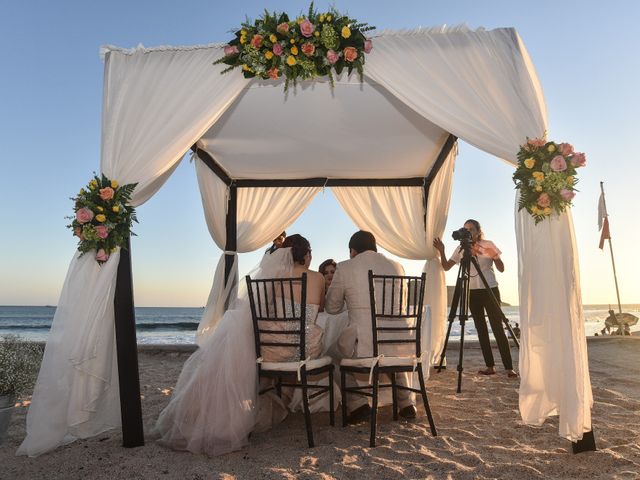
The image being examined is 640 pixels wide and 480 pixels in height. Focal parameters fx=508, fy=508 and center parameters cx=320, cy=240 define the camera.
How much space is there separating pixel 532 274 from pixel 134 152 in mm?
2595

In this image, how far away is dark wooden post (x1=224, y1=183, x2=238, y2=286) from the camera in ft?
21.3

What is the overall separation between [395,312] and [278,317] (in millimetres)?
845

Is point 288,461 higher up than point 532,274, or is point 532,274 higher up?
point 532,274

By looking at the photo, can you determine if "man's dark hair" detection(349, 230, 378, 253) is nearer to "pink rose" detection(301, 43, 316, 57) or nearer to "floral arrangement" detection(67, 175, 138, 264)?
"pink rose" detection(301, 43, 316, 57)

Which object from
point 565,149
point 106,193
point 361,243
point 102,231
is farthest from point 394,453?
point 106,193

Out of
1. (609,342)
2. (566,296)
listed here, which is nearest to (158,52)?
(566,296)

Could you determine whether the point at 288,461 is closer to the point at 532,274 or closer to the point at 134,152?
the point at 532,274

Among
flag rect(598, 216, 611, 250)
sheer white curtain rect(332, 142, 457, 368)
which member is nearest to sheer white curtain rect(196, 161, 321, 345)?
sheer white curtain rect(332, 142, 457, 368)

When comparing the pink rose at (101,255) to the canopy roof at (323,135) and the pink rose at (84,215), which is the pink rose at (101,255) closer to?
the pink rose at (84,215)

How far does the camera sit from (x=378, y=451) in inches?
116

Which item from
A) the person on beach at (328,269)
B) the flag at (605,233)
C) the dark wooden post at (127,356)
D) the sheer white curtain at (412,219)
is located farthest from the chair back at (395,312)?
the flag at (605,233)

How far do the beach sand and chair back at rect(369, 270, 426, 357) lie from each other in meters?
0.60

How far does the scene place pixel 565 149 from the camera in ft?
9.80

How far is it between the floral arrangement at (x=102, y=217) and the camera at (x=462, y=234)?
2776 mm
